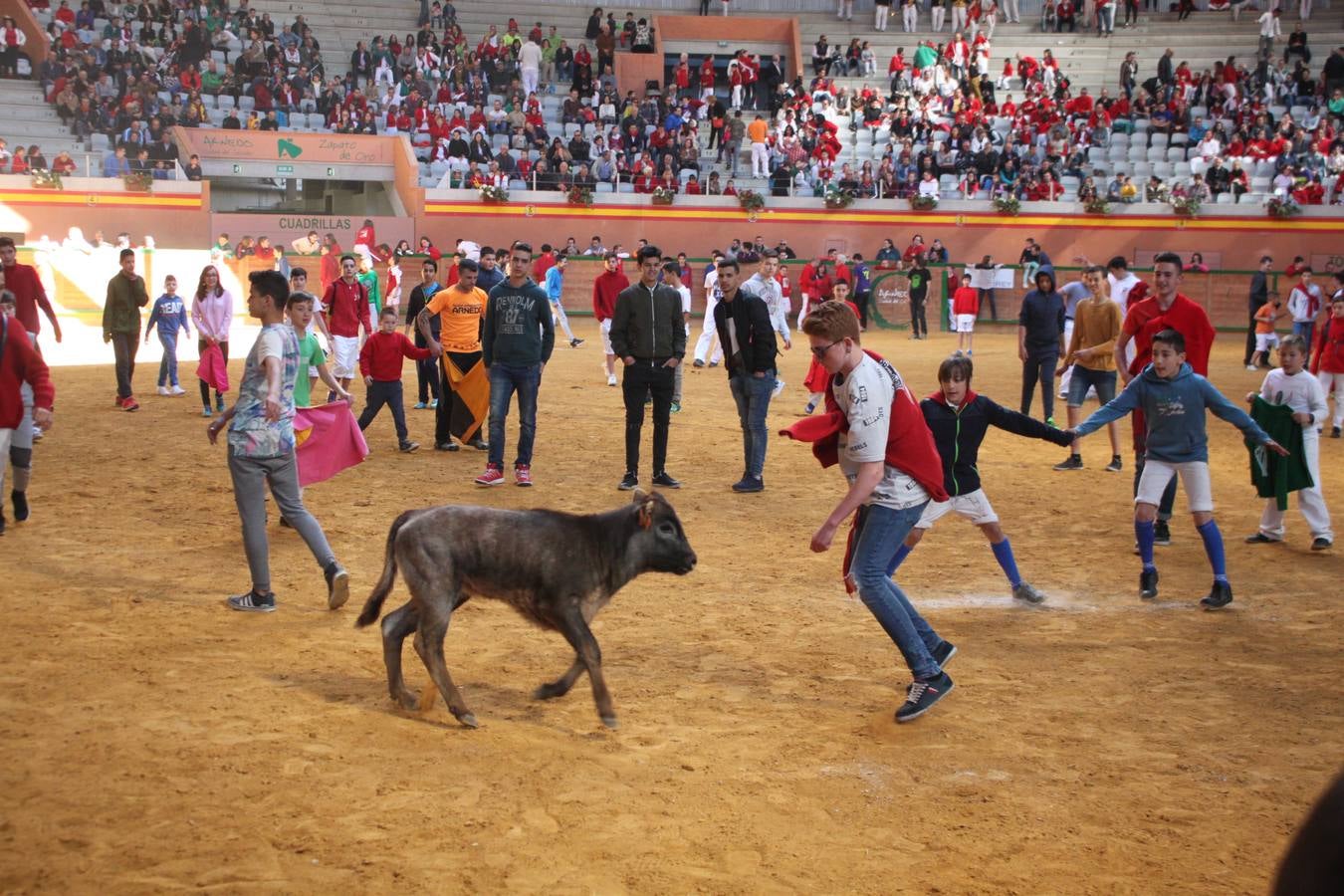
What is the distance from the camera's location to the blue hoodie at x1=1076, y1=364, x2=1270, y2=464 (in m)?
8.21

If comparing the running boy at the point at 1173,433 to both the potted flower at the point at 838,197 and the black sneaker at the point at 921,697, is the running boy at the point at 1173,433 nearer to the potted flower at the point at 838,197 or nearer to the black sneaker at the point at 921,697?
the black sneaker at the point at 921,697

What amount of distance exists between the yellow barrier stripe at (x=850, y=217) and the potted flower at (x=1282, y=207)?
385 mm

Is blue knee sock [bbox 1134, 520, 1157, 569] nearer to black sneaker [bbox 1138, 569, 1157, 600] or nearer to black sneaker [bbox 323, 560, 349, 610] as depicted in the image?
black sneaker [bbox 1138, 569, 1157, 600]

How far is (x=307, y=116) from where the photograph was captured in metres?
36.8

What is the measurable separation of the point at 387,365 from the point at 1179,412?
26.1 feet

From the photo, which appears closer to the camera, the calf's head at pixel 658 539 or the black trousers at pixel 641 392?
the calf's head at pixel 658 539

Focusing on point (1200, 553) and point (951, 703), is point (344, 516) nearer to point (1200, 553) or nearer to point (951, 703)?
point (951, 703)

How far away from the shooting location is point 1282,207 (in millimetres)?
34969

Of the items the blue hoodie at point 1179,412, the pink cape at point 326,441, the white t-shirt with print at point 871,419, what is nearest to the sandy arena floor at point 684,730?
the pink cape at point 326,441

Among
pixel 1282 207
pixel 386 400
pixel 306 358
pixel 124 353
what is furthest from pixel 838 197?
pixel 306 358

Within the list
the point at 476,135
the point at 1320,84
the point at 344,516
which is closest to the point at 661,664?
the point at 344,516

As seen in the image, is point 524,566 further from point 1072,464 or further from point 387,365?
point 1072,464

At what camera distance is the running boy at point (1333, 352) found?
535 inches

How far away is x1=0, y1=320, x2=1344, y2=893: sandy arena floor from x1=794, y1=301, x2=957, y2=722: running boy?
0.41 m
